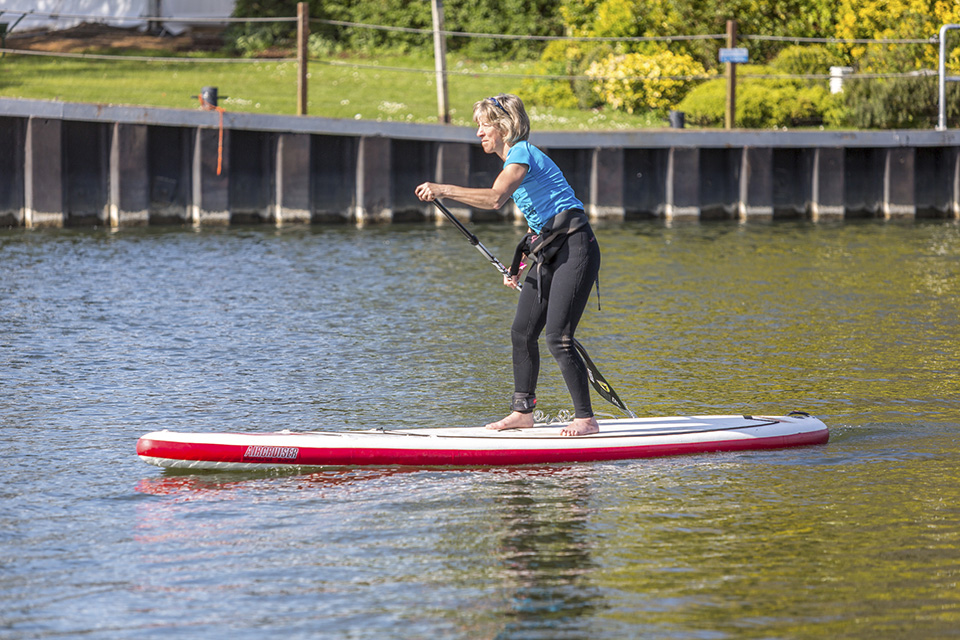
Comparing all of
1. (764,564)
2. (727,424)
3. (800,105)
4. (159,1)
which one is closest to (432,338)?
(727,424)

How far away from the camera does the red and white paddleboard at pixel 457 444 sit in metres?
7.43

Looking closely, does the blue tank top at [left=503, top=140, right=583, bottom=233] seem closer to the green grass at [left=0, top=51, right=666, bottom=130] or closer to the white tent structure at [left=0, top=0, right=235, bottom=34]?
the green grass at [left=0, top=51, right=666, bottom=130]

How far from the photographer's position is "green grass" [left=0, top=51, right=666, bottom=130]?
22.5 meters

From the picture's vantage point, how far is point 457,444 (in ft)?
24.9

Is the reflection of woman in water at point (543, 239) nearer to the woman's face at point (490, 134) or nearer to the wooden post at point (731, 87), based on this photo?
the woman's face at point (490, 134)

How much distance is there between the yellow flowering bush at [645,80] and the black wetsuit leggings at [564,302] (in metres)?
16.1

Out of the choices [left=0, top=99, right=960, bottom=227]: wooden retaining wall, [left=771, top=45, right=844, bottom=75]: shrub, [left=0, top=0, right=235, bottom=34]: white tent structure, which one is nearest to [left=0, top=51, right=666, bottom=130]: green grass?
[left=0, top=99, right=960, bottom=227]: wooden retaining wall

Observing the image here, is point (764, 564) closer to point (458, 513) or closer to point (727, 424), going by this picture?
point (458, 513)

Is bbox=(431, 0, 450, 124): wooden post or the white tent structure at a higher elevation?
the white tent structure

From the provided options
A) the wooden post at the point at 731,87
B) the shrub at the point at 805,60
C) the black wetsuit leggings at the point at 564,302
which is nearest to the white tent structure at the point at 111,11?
the wooden post at the point at 731,87

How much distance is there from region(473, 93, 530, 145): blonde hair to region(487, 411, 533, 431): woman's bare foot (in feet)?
5.55

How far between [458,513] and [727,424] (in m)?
2.18

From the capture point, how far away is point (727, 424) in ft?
26.6

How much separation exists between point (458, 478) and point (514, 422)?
2.49 ft
